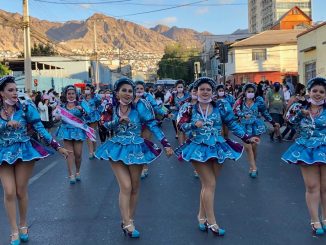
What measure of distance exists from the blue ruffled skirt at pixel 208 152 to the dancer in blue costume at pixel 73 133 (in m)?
4.19

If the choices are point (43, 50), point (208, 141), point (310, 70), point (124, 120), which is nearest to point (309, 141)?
point (208, 141)

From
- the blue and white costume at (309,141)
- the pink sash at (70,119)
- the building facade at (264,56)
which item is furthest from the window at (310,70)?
the building facade at (264,56)

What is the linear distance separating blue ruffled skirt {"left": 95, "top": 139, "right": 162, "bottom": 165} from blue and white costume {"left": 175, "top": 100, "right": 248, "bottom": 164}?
36 centimetres

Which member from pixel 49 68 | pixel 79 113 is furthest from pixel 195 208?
pixel 49 68

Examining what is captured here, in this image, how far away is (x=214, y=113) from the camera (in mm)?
5973

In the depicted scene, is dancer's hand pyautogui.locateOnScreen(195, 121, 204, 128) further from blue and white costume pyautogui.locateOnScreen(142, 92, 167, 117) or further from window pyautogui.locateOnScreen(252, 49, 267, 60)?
window pyautogui.locateOnScreen(252, 49, 267, 60)

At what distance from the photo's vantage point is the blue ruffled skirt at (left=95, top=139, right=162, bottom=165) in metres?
5.84

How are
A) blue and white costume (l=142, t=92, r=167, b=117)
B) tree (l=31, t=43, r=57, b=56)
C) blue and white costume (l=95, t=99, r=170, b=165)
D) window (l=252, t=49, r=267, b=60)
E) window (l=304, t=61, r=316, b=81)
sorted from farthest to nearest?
tree (l=31, t=43, r=57, b=56) < window (l=252, t=49, r=267, b=60) < window (l=304, t=61, r=316, b=81) < blue and white costume (l=142, t=92, r=167, b=117) < blue and white costume (l=95, t=99, r=170, b=165)

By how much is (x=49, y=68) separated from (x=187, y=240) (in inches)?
2180

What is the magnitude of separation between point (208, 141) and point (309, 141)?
3.82 ft

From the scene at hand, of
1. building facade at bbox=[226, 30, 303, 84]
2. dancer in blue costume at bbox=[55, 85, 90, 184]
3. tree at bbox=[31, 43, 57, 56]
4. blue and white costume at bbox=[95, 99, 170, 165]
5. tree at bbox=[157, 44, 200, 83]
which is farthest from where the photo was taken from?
tree at bbox=[157, 44, 200, 83]

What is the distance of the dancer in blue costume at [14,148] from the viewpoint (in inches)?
225

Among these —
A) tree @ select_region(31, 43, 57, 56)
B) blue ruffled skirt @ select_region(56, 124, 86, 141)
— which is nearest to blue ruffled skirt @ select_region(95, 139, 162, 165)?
blue ruffled skirt @ select_region(56, 124, 86, 141)

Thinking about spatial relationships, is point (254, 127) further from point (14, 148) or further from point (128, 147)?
point (14, 148)
